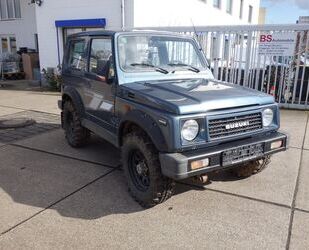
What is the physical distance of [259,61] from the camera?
916 centimetres

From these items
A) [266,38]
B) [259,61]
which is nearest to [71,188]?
[259,61]

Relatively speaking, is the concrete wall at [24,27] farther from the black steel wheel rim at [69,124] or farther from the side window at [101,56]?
the side window at [101,56]

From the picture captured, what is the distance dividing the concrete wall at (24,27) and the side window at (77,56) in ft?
42.4

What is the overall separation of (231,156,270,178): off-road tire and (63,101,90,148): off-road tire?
2566mm

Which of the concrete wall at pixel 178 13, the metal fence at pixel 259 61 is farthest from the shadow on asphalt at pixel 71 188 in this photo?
the metal fence at pixel 259 61

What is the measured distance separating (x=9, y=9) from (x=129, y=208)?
714 inches

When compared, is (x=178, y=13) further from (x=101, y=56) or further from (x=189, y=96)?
(x=189, y=96)

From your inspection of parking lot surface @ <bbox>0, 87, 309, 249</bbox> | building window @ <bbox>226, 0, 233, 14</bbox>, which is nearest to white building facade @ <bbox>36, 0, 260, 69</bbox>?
building window @ <bbox>226, 0, 233, 14</bbox>

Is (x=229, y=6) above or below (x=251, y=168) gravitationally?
above

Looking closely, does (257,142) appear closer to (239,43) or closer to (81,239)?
(81,239)

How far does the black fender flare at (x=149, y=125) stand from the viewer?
3.20 m

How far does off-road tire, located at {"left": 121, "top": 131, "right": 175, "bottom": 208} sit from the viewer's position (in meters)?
3.37

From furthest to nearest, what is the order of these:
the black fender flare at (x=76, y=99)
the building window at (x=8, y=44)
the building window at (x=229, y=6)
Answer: the building window at (x=229, y=6), the building window at (x=8, y=44), the black fender flare at (x=76, y=99)

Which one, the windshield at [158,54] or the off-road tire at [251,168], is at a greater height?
the windshield at [158,54]
